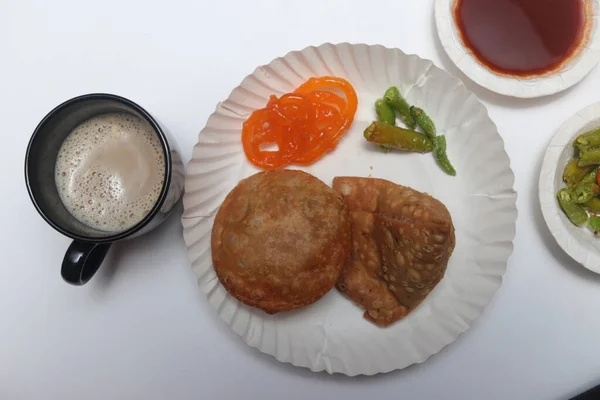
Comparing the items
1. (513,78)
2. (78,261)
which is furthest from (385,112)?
(78,261)

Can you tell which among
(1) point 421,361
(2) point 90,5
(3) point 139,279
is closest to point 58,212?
(3) point 139,279

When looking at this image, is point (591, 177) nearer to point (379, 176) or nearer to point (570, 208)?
point (570, 208)

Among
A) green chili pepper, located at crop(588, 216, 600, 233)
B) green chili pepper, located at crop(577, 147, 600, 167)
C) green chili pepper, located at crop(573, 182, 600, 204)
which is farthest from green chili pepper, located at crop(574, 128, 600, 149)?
green chili pepper, located at crop(588, 216, 600, 233)

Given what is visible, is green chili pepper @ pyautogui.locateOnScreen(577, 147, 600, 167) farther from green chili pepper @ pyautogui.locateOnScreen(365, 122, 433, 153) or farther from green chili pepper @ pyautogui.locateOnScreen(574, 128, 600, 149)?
green chili pepper @ pyautogui.locateOnScreen(365, 122, 433, 153)

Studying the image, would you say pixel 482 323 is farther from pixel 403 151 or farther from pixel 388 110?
pixel 388 110

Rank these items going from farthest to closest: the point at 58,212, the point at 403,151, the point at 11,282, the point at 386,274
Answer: the point at 11,282 → the point at 403,151 → the point at 386,274 → the point at 58,212

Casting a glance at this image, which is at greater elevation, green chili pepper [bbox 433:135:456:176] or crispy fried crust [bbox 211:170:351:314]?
green chili pepper [bbox 433:135:456:176]

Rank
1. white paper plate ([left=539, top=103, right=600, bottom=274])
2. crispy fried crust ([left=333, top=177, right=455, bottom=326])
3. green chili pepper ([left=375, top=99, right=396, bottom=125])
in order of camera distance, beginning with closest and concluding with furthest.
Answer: crispy fried crust ([left=333, top=177, right=455, bottom=326]) < white paper plate ([left=539, top=103, right=600, bottom=274]) < green chili pepper ([left=375, top=99, right=396, bottom=125])
